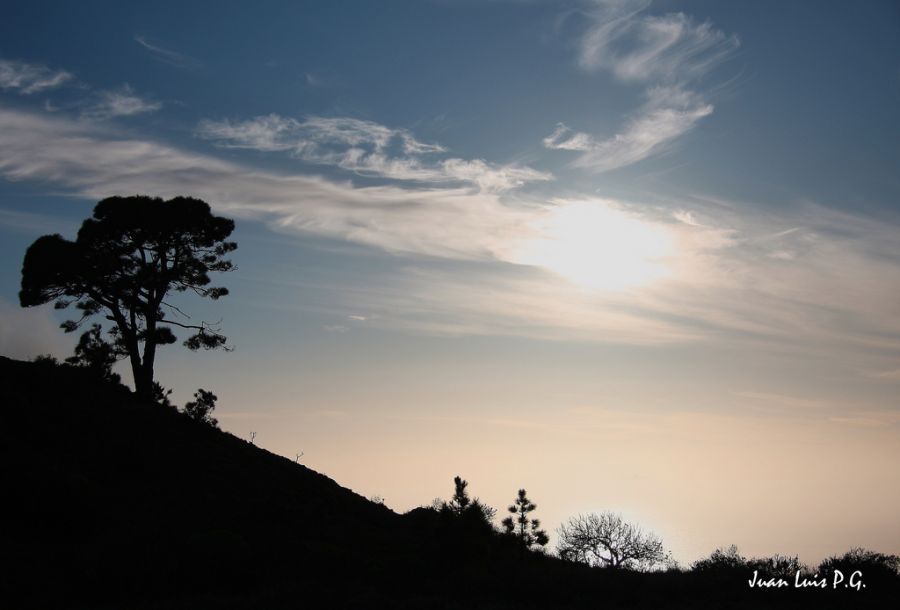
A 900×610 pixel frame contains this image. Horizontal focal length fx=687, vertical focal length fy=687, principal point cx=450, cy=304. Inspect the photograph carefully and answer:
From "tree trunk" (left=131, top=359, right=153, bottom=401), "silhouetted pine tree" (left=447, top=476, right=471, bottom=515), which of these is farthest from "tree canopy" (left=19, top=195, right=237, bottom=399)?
"silhouetted pine tree" (left=447, top=476, right=471, bottom=515)

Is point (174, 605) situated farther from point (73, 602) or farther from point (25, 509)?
point (25, 509)

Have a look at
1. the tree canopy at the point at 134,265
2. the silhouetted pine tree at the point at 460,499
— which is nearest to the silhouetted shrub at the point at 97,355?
the tree canopy at the point at 134,265

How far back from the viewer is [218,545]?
28.5 m

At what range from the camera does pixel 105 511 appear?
3131cm

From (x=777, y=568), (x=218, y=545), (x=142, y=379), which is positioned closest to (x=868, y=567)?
(x=777, y=568)

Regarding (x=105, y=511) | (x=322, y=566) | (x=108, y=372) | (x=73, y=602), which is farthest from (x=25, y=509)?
(x=108, y=372)

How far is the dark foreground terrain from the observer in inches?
1019

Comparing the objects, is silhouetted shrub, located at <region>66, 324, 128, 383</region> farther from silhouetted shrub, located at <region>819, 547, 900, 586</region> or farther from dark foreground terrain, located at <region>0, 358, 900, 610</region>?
silhouetted shrub, located at <region>819, 547, 900, 586</region>

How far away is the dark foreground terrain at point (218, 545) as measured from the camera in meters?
25.9

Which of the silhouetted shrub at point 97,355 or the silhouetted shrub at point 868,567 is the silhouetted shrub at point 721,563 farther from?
the silhouetted shrub at point 97,355

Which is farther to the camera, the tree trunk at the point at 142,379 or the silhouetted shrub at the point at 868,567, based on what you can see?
the tree trunk at the point at 142,379

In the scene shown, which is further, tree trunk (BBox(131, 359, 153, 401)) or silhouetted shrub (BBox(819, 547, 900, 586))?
tree trunk (BBox(131, 359, 153, 401))

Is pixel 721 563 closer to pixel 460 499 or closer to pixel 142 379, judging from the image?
pixel 460 499

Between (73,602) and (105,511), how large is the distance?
761cm
